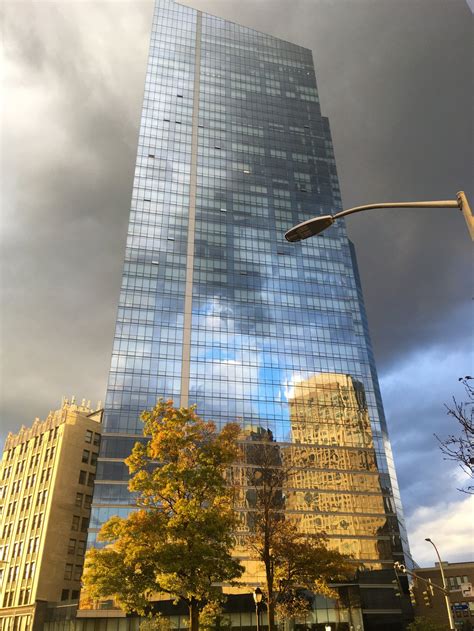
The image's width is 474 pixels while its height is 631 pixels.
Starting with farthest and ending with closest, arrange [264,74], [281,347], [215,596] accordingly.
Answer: [264,74], [281,347], [215,596]

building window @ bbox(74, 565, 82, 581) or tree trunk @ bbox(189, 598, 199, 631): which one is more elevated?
building window @ bbox(74, 565, 82, 581)

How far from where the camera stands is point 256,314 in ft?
334

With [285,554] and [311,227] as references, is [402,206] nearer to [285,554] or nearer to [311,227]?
[311,227]

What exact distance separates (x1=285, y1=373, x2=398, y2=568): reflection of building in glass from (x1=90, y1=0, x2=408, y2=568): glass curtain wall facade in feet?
0.75

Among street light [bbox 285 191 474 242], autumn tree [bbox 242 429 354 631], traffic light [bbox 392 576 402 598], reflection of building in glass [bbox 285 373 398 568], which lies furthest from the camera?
reflection of building in glass [bbox 285 373 398 568]

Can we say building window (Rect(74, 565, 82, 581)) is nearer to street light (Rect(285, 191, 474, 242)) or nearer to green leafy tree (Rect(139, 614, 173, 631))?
green leafy tree (Rect(139, 614, 173, 631))

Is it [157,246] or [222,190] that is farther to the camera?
[222,190]

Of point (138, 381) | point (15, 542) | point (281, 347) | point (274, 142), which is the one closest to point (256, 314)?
point (281, 347)

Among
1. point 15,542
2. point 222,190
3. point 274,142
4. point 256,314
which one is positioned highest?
point 274,142

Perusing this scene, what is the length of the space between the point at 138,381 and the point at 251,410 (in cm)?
2080

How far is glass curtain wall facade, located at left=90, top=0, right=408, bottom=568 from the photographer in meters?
87.2

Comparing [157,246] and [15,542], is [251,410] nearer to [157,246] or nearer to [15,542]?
[157,246]

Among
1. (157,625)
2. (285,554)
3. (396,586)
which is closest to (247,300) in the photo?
(396,586)

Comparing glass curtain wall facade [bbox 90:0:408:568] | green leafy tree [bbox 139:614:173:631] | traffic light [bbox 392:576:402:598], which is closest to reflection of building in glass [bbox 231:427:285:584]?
glass curtain wall facade [bbox 90:0:408:568]
